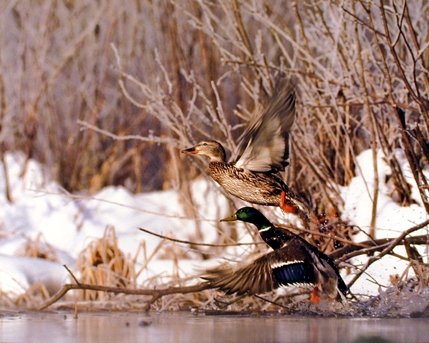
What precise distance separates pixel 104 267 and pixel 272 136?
2.45 m

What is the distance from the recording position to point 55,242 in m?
10.7

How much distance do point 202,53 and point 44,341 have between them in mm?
5594

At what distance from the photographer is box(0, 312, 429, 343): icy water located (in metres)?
5.63

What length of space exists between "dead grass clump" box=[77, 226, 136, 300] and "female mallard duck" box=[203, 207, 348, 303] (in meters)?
2.15

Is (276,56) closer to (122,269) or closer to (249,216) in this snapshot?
(122,269)

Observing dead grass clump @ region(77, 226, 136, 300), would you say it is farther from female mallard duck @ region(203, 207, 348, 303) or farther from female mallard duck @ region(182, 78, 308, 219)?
female mallard duck @ region(203, 207, 348, 303)

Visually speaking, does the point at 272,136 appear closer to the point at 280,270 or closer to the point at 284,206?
the point at 284,206

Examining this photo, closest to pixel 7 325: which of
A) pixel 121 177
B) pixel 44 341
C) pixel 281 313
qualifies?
pixel 44 341

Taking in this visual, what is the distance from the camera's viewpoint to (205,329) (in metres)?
6.28

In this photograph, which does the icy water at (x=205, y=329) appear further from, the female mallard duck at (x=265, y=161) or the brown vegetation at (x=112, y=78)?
the brown vegetation at (x=112, y=78)

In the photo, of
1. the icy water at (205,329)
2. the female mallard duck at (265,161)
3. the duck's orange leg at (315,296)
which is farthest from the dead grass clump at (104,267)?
the duck's orange leg at (315,296)

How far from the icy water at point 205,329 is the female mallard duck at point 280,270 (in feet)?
0.71

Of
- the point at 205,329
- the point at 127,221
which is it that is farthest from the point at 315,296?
the point at 127,221

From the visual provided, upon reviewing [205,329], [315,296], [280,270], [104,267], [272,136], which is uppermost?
[272,136]
